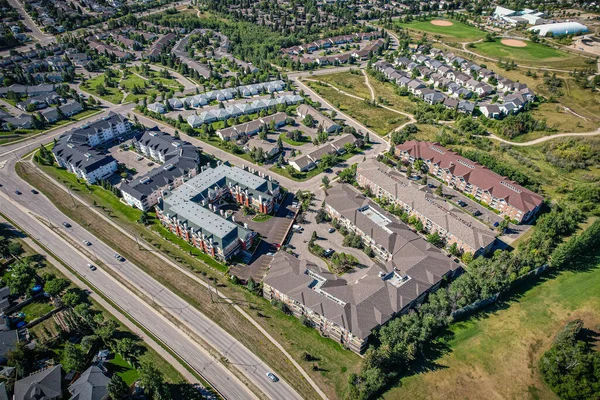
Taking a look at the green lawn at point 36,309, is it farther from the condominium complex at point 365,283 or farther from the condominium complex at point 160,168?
the condominium complex at point 365,283

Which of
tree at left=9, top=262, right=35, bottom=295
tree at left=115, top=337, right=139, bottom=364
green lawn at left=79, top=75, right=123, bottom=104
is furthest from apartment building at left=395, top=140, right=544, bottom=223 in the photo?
green lawn at left=79, top=75, right=123, bottom=104

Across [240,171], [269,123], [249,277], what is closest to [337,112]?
[269,123]

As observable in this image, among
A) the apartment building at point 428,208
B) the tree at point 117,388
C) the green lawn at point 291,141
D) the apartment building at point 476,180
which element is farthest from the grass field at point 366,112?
the tree at point 117,388

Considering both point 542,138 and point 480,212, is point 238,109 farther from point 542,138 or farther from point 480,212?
point 542,138

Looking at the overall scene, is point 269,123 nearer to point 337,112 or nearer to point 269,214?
point 337,112

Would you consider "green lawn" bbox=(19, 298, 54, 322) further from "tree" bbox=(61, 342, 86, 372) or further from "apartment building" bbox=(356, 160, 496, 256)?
"apartment building" bbox=(356, 160, 496, 256)

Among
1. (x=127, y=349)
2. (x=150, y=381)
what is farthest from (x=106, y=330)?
(x=150, y=381)
